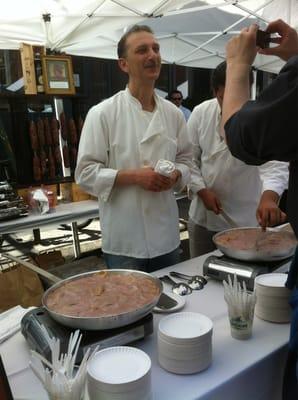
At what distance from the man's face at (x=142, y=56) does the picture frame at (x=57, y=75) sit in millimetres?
1988

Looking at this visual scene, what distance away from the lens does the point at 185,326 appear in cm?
102

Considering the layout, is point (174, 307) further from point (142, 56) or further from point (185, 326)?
point (142, 56)

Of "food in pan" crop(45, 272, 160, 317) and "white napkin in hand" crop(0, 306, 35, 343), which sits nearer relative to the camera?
"food in pan" crop(45, 272, 160, 317)

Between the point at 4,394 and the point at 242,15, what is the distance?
15.6 ft

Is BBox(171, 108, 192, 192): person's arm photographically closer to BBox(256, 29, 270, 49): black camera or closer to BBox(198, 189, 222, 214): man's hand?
BBox(198, 189, 222, 214): man's hand

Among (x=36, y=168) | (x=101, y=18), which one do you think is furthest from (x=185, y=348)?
(x=101, y=18)

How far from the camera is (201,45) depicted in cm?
526

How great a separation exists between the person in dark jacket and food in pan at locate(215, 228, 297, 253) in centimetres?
40

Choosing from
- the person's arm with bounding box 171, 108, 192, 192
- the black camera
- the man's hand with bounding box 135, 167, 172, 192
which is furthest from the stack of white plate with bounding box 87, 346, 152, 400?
the person's arm with bounding box 171, 108, 192, 192

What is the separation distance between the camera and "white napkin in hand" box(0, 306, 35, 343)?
3.91 feet

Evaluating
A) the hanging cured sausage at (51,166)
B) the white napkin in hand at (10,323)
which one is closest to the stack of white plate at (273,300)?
the white napkin in hand at (10,323)

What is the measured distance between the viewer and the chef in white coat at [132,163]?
183 cm

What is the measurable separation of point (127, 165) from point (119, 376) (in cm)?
117

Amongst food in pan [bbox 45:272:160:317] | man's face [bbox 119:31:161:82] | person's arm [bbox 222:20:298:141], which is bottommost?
food in pan [bbox 45:272:160:317]
